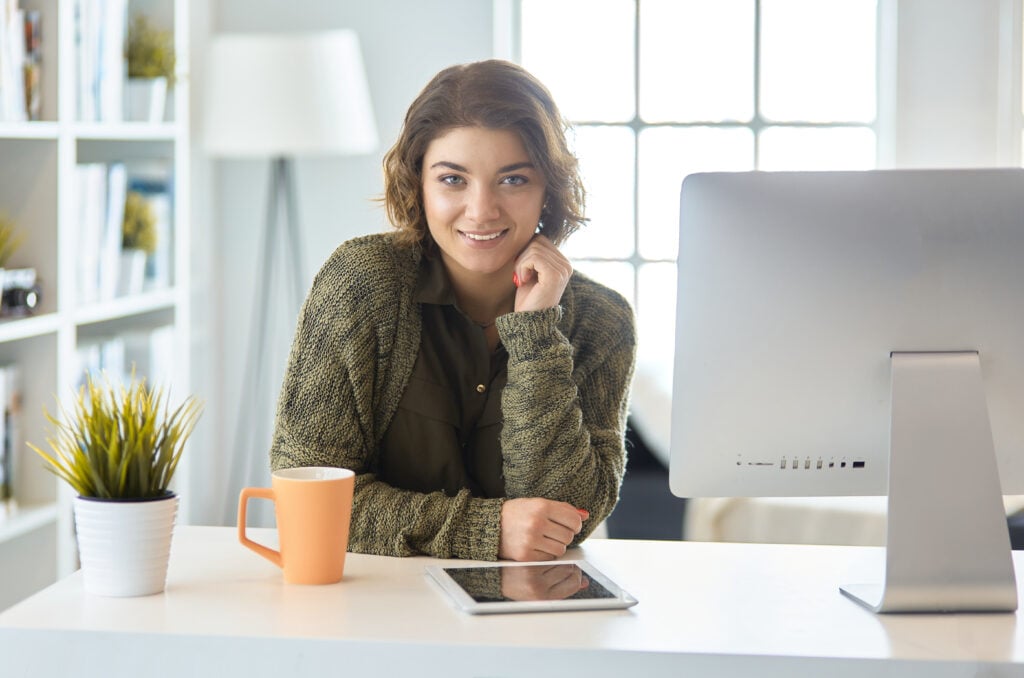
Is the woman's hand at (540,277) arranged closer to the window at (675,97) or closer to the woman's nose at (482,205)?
the woman's nose at (482,205)

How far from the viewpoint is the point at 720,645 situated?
3.36ft

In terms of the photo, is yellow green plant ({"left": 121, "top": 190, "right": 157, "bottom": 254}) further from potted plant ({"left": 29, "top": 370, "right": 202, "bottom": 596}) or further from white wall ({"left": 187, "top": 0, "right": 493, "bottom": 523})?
potted plant ({"left": 29, "top": 370, "right": 202, "bottom": 596})

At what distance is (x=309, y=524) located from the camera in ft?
3.88

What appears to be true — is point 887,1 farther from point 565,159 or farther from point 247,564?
point 247,564

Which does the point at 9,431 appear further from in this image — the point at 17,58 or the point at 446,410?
the point at 446,410

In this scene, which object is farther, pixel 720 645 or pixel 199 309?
pixel 199 309

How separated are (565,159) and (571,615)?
749mm

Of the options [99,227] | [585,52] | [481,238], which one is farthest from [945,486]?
[585,52]

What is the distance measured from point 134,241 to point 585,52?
1518 mm

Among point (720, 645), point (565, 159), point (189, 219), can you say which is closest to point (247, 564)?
point (720, 645)

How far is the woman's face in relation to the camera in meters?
1.58

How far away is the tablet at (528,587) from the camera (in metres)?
1.12

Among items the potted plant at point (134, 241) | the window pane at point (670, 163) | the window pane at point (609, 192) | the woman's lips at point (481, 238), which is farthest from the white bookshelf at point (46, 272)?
the window pane at point (670, 163)

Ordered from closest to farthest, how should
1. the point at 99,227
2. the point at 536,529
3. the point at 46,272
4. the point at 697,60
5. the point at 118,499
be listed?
the point at 118,499, the point at 536,529, the point at 46,272, the point at 99,227, the point at 697,60
